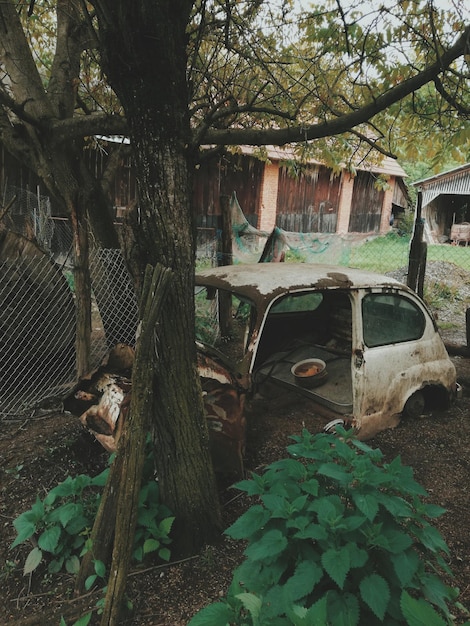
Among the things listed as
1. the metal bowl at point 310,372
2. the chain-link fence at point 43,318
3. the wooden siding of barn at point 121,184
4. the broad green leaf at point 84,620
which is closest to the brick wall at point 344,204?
the wooden siding of barn at point 121,184

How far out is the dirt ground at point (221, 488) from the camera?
7.27 feet

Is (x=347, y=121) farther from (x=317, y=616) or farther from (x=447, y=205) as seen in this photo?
(x=447, y=205)

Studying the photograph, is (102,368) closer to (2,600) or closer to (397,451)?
(2,600)

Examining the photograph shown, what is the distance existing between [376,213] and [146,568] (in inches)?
854

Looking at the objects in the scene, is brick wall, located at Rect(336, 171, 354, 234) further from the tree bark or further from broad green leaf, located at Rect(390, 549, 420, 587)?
broad green leaf, located at Rect(390, 549, 420, 587)

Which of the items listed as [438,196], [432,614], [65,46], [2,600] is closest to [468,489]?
[432,614]

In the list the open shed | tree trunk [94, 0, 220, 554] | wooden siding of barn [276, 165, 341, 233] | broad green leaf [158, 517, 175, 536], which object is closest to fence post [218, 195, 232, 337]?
tree trunk [94, 0, 220, 554]

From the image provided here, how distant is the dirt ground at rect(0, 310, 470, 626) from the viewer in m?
2.21

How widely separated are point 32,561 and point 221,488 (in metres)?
1.26

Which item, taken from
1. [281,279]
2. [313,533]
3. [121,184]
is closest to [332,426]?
[281,279]

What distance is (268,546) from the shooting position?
1803 mm

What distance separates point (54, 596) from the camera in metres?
2.26

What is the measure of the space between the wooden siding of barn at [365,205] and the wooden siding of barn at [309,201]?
5.02 ft

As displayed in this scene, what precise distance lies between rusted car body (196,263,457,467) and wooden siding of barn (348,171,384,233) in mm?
16231
